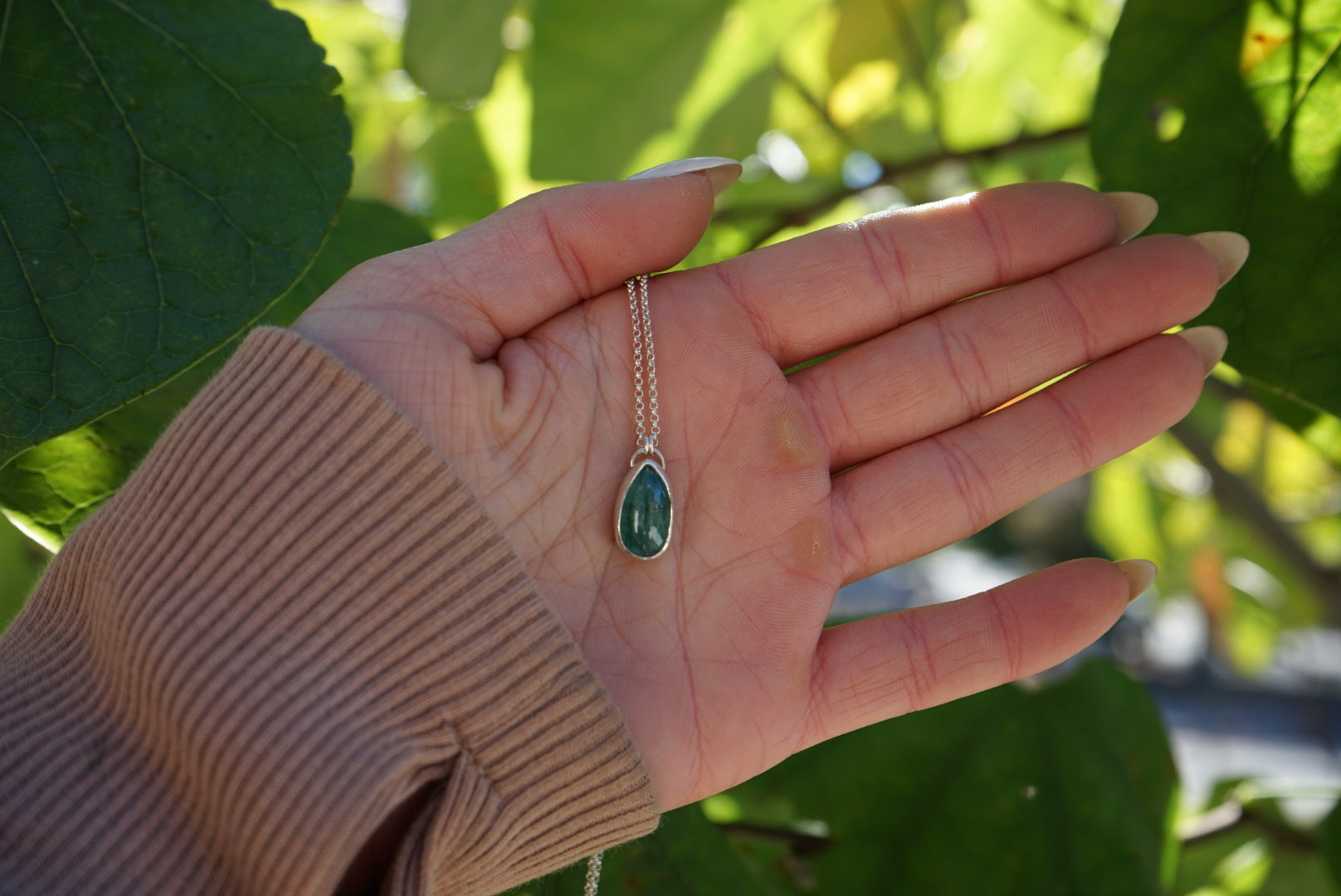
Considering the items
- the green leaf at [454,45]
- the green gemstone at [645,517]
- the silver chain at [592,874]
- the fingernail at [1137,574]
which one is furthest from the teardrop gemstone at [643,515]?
the green leaf at [454,45]

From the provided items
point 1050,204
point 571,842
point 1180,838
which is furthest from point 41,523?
point 1180,838

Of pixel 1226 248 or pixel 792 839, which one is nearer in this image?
pixel 1226 248

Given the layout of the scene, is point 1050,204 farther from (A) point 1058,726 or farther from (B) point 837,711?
(A) point 1058,726

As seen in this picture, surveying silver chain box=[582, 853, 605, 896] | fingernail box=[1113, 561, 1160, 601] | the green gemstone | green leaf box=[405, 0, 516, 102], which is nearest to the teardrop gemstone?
the green gemstone

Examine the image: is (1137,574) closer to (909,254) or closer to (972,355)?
(972,355)

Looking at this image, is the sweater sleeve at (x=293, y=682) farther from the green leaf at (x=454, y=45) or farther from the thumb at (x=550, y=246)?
the green leaf at (x=454, y=45)

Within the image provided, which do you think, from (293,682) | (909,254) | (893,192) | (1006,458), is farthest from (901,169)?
(293,682)

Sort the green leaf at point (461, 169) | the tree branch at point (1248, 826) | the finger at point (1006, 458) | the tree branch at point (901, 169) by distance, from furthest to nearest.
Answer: the green leaf at point (461, 169)
the tree branch at point (1248, 826)
the tree branch at point (901, 169)
the finger at point (1006, 458)
